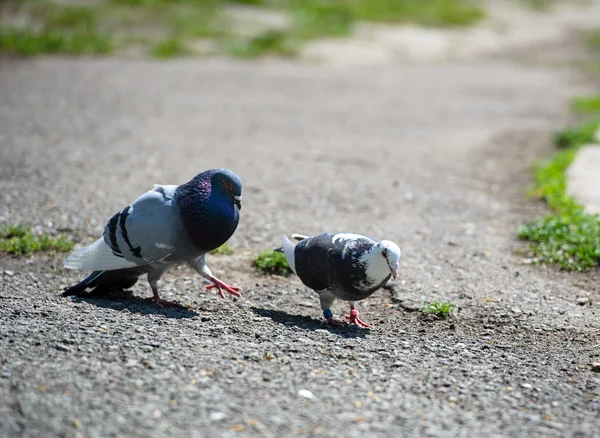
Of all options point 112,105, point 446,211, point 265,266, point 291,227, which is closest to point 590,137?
point 446,211

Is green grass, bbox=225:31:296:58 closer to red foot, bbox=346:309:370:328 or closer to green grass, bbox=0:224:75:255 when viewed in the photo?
green grass, bbox=0:224:75:255

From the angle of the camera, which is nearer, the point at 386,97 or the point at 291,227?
the point at 291,227

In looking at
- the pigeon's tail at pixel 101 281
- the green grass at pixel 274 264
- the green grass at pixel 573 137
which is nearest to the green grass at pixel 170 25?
the green grass at pixel 573 137

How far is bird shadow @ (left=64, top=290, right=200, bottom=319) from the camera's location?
4523 mm

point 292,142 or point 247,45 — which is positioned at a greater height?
point 247,45

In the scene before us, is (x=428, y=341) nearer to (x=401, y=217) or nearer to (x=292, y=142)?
(x=401, y=217)

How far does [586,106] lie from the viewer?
1162 cm

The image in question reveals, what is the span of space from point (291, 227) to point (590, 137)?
15.9 feet

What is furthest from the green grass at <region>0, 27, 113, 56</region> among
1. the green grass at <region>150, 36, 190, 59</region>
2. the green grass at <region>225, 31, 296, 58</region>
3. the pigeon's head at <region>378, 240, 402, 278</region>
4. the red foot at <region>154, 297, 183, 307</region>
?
the pigeon's head at <region>378, 240, 402, 278</region>

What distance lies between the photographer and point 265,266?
556 cm

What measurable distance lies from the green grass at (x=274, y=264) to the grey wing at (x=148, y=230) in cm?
115

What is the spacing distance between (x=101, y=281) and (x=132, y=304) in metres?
0.24

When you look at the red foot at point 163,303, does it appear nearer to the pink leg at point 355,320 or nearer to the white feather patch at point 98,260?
the white feather patch at point 98,260

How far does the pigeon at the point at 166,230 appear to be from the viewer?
4.47 meters
